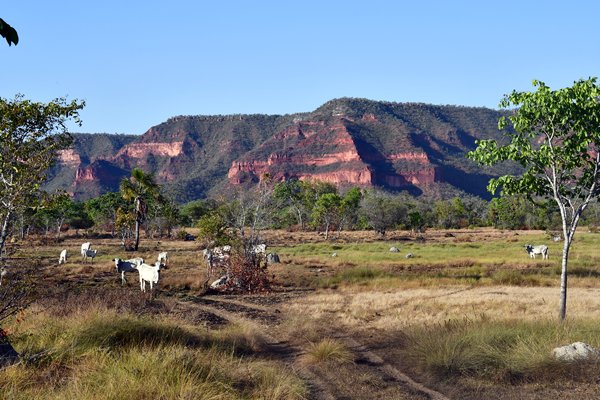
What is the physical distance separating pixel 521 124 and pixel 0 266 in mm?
10707

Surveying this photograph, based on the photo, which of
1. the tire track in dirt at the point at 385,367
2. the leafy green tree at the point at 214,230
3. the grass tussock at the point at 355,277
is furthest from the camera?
the leafy green tree at the point at 214,230

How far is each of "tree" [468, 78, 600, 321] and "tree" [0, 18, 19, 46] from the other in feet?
33.9

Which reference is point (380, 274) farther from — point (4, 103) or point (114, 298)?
point (4, 103)

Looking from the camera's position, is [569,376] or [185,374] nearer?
[185,374]

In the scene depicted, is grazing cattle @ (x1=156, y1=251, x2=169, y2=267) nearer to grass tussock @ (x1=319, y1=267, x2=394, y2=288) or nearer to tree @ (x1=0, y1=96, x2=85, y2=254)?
grass tussock @ (x1=319, y1=267, x2=394, y2=288)

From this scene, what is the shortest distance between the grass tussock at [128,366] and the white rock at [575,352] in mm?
4547

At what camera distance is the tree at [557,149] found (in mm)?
11586

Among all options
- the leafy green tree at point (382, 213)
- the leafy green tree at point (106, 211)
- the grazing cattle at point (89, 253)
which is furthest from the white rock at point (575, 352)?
the leafy green tree at point (106, 211)

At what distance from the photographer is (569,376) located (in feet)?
29.1

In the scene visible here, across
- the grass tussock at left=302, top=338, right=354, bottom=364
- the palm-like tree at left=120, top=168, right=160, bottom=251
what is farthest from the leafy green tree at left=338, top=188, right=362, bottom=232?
the grass tussock at left=302, top=338, right=354, bottom=364

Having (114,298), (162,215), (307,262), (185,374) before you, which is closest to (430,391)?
(185,374)

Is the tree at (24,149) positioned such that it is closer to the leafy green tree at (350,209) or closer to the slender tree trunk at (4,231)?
the slender tree trunk at (4,231)

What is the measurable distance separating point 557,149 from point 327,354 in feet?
22.6

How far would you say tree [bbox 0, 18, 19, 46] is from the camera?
3787 mm
